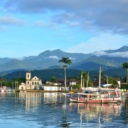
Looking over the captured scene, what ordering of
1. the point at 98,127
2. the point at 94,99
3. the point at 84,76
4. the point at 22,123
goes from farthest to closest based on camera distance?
the point at 84,76 < the point at 94,99 < the point at 22,123 < the point at 98,127

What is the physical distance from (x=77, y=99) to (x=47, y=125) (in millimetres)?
49569

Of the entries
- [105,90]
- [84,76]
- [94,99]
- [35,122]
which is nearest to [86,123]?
[35,122]

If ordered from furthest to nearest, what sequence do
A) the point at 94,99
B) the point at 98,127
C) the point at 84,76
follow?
the point at 84,76, the point at 94,99, the point at 98,127

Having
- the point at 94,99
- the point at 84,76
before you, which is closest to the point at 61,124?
the point at 94,99

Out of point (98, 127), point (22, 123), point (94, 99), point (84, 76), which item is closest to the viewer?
point (98, 127)

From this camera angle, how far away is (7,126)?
Answer: 50.8 m

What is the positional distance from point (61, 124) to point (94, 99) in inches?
1856

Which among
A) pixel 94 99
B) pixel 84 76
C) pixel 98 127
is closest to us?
pixel 98 127

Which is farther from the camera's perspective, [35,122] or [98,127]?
[35,122]

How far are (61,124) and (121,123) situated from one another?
831cm

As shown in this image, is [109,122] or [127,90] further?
[127,90]

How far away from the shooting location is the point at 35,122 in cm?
5509

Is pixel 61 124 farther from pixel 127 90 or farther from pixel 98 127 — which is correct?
pixel 127 90

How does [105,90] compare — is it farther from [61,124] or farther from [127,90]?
[127,90]
